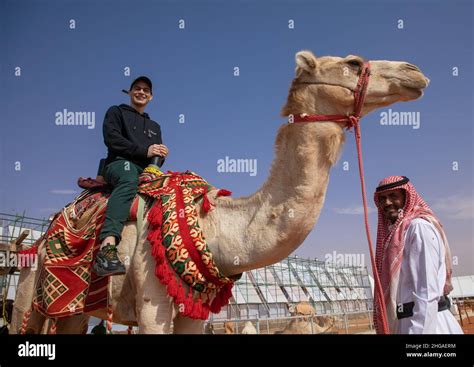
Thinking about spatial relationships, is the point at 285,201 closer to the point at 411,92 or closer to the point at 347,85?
the point at 347,85

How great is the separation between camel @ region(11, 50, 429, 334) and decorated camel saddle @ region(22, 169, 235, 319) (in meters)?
0.13

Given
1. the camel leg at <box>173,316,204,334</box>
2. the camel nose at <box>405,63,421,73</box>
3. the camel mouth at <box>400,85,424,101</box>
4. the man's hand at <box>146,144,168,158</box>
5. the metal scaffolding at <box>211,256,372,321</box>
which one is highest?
the camel nose at <box>405,63,421,73</box>

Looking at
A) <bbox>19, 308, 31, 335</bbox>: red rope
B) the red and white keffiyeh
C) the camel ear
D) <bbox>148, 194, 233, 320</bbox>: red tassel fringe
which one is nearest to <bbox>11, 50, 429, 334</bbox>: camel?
the camel ear

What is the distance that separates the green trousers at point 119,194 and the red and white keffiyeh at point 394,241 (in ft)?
7.04

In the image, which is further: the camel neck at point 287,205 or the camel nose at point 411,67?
the camel nose at point 411,67

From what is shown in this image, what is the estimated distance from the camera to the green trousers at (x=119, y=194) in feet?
12.0

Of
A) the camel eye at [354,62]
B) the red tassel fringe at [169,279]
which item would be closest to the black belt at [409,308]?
the red tassel fringe at [169,279]

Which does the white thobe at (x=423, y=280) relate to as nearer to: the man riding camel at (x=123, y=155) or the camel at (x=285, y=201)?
the camel at (x=285, y=201)

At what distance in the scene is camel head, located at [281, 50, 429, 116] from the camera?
359 cm

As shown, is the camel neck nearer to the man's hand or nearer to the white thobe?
the white thobe

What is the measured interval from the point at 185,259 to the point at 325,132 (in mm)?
1479
